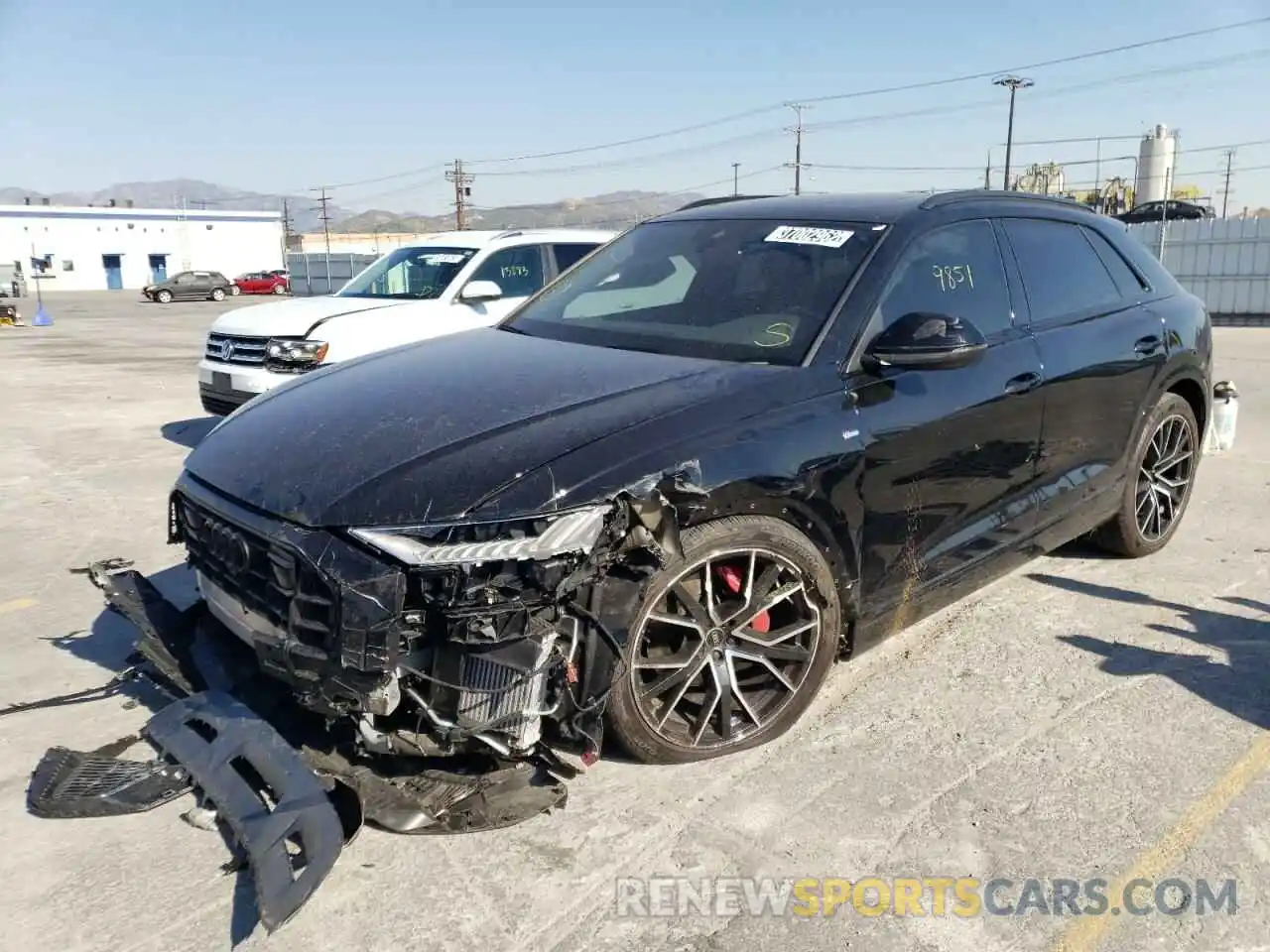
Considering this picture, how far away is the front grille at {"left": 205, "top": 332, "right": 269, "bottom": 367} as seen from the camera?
325 inches

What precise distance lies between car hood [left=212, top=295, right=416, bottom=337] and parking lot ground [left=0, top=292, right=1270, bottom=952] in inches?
144

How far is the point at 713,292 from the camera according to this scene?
12.7 feet

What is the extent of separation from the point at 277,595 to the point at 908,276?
2444 mm

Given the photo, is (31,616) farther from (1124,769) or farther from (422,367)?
(1124,769)

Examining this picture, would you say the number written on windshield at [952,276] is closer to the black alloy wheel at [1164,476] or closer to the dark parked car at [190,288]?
the black alloy wheel at [1164,476]

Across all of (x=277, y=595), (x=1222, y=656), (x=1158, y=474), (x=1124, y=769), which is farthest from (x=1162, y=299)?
(x=277, y=595)

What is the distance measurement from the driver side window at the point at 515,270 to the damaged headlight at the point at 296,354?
155cm

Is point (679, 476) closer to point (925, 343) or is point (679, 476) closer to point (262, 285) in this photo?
point (925, 343)

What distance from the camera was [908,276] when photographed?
3.68 meters

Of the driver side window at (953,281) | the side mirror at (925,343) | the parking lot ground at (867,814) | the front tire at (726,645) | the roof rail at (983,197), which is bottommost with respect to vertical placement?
the parking lot ground at (867,814)

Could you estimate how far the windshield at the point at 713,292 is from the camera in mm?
3543

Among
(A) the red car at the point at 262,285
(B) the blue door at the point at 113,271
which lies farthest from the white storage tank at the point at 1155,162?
(B) the blue door at the point at 113,271

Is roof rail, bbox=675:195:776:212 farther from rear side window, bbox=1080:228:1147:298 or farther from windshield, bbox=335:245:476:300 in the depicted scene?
windshield, bbox=335:245:476:300

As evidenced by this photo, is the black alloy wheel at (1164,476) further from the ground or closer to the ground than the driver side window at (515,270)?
closer to the ground
